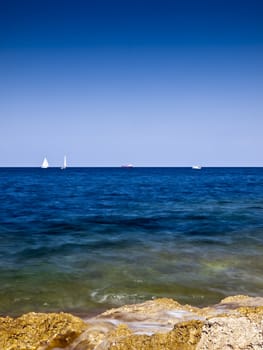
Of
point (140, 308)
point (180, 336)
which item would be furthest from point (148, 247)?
point (180, 336)

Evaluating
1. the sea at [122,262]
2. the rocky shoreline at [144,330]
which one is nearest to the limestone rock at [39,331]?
the rocky shoreline at [144,330]

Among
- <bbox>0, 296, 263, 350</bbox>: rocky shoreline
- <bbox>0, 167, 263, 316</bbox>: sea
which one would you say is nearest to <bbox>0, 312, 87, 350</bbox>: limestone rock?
<bbox>0, 296, 263, 350</bbox>: rocky shoreline

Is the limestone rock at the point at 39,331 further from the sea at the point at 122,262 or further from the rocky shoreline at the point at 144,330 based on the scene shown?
the sea at the point at 122,262

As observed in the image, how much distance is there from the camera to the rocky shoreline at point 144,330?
3525 millimetres

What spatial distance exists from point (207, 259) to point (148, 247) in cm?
271

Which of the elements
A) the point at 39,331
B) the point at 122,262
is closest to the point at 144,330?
the point at 39,331

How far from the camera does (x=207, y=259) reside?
37.1 feet

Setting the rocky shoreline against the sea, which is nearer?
the rocky shoreline

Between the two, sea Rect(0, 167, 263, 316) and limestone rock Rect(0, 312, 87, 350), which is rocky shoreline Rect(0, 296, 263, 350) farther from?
sea Rect(0, 167, 263, 316)

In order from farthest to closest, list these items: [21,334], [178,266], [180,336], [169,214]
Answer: [169,214], [178,266], [21,334], [180,336]

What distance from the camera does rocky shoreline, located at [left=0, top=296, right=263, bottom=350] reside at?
3.53 metres

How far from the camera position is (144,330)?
4621 millimetres

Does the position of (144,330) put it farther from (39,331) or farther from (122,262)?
(122,262)

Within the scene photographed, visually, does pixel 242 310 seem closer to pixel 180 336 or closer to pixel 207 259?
pixel 180 336
